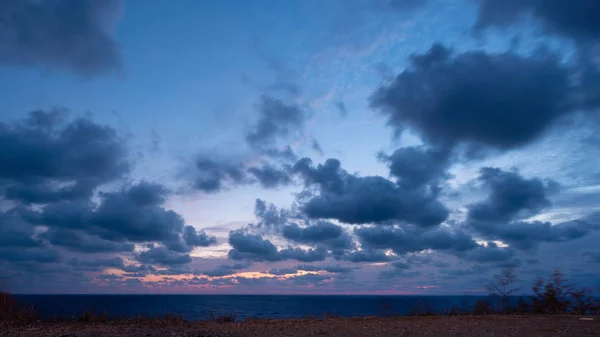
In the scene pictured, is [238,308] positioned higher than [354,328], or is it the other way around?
[354,328]

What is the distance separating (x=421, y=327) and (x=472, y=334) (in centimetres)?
201

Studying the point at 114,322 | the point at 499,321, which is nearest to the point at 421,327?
the point at 499,321

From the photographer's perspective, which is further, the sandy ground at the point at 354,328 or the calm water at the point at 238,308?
the calm water at the point at 238,308

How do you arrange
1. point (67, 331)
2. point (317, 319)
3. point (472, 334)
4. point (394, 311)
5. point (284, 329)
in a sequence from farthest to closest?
1. point (394, 311)
2. point (317, 319)
3. point (284, 329)
4. point (67, 331)
5. point (472, 334)

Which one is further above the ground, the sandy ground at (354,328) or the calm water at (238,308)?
the sandy ground at (354,328)

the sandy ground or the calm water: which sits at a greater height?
the sandy ground

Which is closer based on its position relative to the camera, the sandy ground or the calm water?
the sandy ground

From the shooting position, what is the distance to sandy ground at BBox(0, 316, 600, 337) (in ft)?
41.4

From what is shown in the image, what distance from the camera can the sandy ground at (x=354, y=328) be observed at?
12.6m

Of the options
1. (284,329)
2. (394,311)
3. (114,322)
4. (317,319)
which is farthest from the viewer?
(394,311)

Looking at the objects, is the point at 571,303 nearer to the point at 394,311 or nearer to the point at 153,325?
the point at 394,311

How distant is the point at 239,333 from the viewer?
44.7 feet

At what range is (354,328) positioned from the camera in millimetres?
14328

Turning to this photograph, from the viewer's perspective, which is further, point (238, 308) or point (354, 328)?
point (238, 308)
